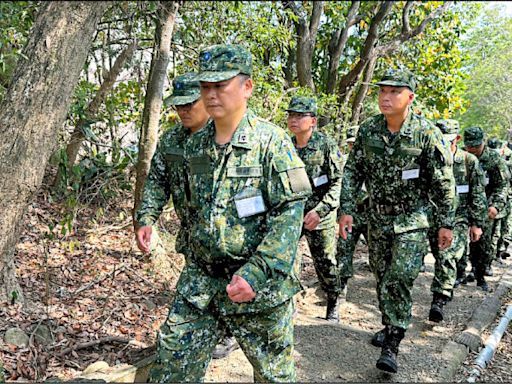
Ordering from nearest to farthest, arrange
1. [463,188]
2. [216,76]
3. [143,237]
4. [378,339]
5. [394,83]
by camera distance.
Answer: [216,76] → [143,237] → [394,83] → [378,339] → [463,188]

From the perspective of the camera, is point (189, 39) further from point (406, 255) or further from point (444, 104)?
point (444, 104)

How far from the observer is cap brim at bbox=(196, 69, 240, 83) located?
261 centimetres

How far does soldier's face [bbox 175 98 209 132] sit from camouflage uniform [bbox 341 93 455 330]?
1406 millimetres

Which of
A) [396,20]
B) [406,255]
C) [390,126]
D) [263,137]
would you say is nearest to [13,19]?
[263,137]

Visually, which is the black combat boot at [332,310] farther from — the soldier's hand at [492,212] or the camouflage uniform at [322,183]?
the soldier's hand at [492,212]

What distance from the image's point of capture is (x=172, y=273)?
6.17 metres

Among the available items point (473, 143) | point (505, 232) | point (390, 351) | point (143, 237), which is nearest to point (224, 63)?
point (143, 237)

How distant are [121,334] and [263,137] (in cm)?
266

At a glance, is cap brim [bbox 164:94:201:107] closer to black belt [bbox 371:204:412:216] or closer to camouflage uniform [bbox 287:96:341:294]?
camouflage uniform [bbox 287:96:341:294]

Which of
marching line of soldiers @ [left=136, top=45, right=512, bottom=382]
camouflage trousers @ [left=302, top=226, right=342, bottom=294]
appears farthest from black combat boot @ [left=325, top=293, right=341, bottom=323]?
camouflage trousers @ [left=302, top=226, right=342, bottom=294]

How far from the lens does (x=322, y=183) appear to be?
5.35 m

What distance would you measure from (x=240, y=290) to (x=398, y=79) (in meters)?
2.48

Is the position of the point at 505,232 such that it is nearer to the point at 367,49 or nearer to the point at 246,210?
the point at 367,49

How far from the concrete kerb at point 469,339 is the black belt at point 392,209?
4.51 ft
